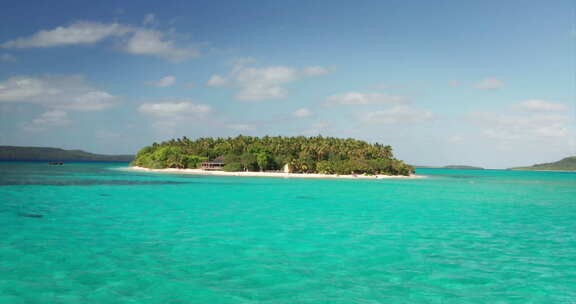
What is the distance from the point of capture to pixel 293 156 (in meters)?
123

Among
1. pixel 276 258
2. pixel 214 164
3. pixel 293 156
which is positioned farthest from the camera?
pixel 214 164

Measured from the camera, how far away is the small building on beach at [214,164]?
12656 cm

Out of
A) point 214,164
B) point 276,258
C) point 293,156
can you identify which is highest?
point 293,156

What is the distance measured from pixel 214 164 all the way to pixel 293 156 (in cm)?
2664

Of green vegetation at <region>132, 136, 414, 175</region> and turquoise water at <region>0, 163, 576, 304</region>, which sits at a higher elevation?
green vegetation at <region>132, 136, 414, 175</region>

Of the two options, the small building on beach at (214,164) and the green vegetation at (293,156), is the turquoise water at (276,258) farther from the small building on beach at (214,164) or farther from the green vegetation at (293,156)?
the small building on beach at (214,164)

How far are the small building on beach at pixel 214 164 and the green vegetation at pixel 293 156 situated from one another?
2.06m

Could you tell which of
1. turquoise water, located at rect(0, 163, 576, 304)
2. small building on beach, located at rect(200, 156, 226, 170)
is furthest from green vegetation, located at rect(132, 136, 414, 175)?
turquoise water, located at rect(0, 163, 576, 304)

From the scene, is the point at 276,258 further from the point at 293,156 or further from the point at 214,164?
the point at 214,164

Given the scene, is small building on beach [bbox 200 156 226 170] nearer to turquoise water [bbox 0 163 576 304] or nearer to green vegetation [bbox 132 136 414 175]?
green vegetation [bbox 132 136 414 175]

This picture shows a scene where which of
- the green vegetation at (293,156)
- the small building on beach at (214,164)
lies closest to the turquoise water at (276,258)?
the green vegetation at (293,156)

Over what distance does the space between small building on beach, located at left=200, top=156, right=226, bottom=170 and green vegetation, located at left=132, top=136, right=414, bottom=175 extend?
2064mm

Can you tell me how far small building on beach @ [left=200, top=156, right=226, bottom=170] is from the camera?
127 meters

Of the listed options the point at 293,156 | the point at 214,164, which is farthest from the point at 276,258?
the point at 214,164
